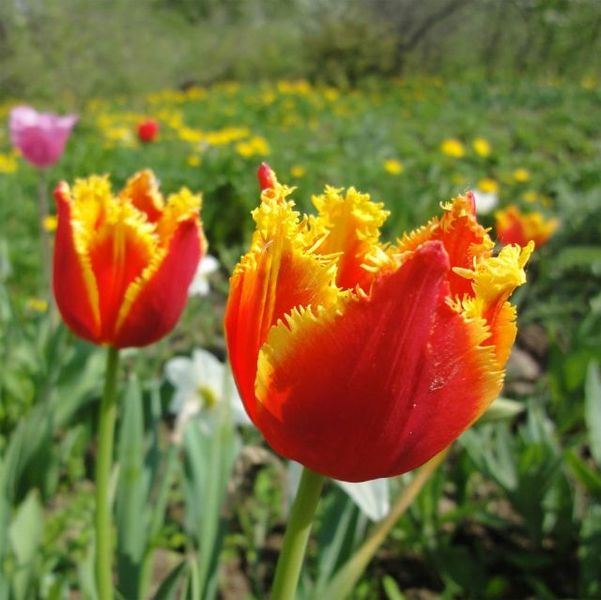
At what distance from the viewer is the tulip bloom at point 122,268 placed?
2.71 ft

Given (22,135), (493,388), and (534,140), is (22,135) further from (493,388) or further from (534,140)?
(534,140)

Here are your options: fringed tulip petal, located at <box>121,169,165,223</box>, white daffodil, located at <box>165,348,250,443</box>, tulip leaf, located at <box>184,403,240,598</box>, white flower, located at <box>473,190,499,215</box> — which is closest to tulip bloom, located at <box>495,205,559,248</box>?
white flower, located at <box>473,190,499,215</box>

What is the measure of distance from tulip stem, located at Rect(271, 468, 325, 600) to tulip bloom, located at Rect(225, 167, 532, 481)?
1.2 inches

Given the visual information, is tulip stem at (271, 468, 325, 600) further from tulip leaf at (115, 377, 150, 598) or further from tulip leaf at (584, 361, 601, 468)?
tulip leaf at (584, 361, 601, 468)

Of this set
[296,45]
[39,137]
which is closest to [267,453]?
[39,137]

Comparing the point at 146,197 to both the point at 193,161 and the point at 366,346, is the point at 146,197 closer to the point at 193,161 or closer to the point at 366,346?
the point at 366,346

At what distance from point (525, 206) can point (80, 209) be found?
3758mm

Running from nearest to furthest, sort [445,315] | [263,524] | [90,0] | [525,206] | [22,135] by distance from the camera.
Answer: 1. [445,315]
2. [263,524]
3. [22,135]
4. [525,206]
5. [90,0]

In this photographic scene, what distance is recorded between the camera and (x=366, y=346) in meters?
0.49

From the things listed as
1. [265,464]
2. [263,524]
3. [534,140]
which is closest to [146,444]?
[263,524]

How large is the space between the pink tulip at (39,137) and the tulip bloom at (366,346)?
188cm

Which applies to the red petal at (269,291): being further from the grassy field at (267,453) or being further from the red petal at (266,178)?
the grassy field at (267,453)

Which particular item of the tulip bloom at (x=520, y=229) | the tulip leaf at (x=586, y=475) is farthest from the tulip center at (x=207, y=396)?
the tulip bloom at (x=520, y=229)

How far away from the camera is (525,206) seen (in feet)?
13.9
